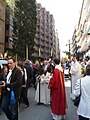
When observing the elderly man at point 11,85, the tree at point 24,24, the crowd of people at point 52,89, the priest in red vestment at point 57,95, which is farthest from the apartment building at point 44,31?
the elderly man at point 11,85

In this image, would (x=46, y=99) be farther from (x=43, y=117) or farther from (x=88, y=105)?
(x=88, y=105)

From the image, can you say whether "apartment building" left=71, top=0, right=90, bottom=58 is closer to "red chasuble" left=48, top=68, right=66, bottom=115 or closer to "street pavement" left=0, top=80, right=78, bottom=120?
"street pavement" left=0, top=80, right=78, bottom=120

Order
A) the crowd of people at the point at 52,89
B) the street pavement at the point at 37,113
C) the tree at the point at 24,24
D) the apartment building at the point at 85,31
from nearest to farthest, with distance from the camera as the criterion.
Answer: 1. the crowd of people at the point at 52,89
2. the street pavement at the point at 37,113
3. the apartment building at the point at 85,31
4. the tree at the point at 24,24

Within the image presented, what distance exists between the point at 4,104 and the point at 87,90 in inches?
90.5

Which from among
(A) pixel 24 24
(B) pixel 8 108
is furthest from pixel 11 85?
(A) pixel 24 24

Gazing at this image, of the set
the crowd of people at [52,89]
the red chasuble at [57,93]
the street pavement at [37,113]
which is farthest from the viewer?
the street pavement at [37,113]

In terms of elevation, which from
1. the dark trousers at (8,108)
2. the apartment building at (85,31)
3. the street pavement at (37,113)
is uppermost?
the apartment building at (85,31)

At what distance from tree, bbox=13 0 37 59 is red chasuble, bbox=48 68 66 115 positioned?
45203 mm

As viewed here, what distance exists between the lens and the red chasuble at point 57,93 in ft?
28.4

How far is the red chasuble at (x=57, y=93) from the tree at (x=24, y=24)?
4520 centimetres

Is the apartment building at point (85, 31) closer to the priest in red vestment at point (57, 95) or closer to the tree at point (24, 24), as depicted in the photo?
the tree at point (24, 24)

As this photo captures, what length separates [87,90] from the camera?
575 cm

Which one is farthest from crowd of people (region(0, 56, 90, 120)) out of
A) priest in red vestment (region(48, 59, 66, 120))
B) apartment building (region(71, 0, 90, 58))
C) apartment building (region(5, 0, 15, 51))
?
apartment building (region(5, 0, 15, 51))

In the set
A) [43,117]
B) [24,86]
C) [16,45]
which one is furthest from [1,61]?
[16,45]
